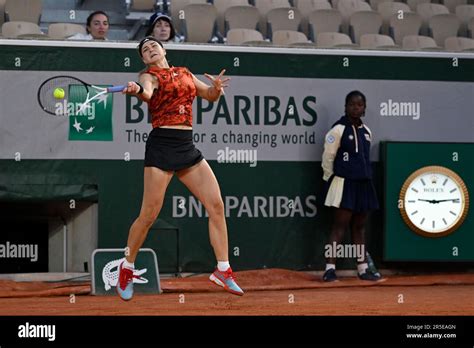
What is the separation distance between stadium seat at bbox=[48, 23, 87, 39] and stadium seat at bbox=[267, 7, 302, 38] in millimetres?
2269

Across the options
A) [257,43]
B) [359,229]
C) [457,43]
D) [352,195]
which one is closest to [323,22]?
[457,43]

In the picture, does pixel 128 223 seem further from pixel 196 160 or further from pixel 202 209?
pixel 196 160

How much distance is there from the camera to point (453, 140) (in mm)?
12109

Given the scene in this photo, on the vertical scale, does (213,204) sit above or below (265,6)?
below

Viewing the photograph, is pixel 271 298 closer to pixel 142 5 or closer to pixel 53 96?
pixel 53 96

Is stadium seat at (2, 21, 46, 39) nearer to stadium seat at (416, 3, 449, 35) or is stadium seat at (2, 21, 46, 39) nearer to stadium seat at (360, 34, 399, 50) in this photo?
stadium seat at (360, 34, 399, 50)

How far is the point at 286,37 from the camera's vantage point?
1277 centimetres

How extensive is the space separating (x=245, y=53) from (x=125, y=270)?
11.5 feet

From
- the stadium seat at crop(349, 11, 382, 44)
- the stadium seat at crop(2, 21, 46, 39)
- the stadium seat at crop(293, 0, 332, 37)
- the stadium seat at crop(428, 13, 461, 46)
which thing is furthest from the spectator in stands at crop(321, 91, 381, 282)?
the stadium seat at crop(2, 21, 46, 39)

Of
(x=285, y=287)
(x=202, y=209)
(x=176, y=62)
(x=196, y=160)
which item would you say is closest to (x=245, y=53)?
(x=176, y=62)

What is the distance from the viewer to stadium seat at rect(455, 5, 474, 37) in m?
14.5

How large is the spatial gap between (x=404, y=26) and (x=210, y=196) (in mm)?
6267

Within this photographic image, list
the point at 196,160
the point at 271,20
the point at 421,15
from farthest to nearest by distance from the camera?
1. the point at 421,15
2. the point at 271,20
3. the point at 196,160

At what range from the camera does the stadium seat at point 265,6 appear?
13.4 m
